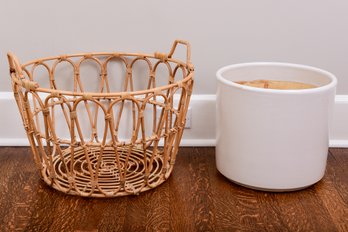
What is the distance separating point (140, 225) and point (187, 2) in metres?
0.59

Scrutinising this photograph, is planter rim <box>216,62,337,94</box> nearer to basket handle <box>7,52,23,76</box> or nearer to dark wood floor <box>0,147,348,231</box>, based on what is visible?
dark wood floor <box>0,147,348,231</box>

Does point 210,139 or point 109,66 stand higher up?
point 109,66

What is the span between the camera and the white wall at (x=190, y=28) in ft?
4.19

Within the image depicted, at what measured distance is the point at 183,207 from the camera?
1079 mm

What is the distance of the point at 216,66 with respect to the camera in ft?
4.35

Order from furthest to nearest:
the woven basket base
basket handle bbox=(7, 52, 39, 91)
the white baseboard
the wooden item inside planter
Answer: the white baseboard < the wooden item inside planter < the woven basket base < basket handle bbox=(7, 52, 39, 91)

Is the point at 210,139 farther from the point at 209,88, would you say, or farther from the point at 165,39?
the point at 165,39

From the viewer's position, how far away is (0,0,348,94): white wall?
1276 millimetres

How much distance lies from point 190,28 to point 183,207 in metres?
0.48

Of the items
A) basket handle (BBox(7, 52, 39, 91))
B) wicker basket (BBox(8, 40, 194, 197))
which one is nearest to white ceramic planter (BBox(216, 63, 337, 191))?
wicker basket (BBox(8, 40, 194, 197))

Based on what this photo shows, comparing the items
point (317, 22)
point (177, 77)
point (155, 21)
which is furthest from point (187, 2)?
point (317, 22)

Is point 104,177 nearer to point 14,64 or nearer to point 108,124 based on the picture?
point 108,124

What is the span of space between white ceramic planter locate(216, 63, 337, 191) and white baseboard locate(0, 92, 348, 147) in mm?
199

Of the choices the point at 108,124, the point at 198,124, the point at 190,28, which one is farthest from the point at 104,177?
the point at 190,28
